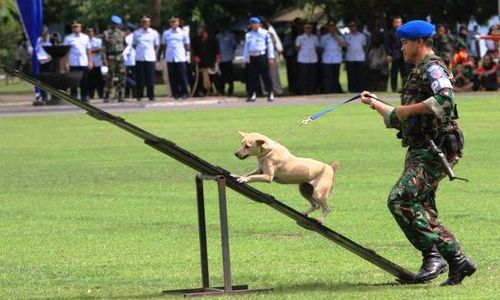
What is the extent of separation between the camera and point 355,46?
37.7 m

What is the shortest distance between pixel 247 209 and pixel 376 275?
4.60 meters

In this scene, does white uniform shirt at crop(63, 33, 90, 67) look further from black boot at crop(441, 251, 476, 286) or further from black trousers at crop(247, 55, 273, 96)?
black boot at crop(441, 251, 476, 286)

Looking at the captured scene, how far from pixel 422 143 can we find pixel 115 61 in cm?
2803

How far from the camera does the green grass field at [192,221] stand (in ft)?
31.5

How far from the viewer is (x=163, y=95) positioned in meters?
40.9

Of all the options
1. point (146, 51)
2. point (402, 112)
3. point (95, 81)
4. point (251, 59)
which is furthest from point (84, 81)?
point (402, 112)

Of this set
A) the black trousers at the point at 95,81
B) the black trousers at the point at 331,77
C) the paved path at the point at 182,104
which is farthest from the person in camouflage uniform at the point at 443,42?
the black trousers at the point at 95,81

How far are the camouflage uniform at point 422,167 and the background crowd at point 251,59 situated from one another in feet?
83.5

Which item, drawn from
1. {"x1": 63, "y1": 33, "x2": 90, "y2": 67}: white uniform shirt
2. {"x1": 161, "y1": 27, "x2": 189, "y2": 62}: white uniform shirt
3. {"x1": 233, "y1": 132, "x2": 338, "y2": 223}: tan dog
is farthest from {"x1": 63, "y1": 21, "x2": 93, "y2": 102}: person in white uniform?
{"x1": 233, "y1": 132, "x2": 338, "y2": 223}: tan dog

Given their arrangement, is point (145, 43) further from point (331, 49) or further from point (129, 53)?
point (331, 49)

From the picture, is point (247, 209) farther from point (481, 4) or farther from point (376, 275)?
point (481, 4)

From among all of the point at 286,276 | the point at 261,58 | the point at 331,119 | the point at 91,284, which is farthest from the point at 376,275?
the point at 261,58

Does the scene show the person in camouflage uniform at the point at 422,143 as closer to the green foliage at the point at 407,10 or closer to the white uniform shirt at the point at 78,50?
the white uniform shirt at the point at 78,50

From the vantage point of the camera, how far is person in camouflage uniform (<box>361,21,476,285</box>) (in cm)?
878
